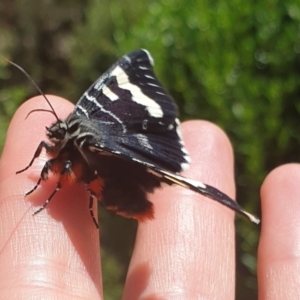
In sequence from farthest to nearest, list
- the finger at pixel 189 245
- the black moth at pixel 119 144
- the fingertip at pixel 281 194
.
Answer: the fingertip at pixel 281 194, the finger at pixel 189 245, the black moth at pixel 119 144

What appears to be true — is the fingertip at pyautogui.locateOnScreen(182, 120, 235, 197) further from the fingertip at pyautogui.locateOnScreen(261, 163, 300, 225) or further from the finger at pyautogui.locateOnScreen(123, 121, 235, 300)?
the fingertip at pyautogui.locateOnScreen(261, 163, 300, 225)

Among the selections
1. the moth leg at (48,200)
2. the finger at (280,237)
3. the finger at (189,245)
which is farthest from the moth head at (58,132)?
the finger at (280,237)

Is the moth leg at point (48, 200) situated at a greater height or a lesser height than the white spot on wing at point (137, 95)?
lesser

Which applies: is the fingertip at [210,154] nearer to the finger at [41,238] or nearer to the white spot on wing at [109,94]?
the white spot on wing at [109,94]

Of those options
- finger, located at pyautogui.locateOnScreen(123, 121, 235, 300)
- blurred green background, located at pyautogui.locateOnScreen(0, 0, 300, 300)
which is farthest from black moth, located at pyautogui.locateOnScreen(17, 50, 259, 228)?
blurred green background, located at pyautogui.locateOnScreen(0, 0, 300, 300)

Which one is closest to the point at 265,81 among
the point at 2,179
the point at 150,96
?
the point at 150,96

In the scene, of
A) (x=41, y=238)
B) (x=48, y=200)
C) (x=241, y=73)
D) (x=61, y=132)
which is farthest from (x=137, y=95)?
(x=241, y=73)
